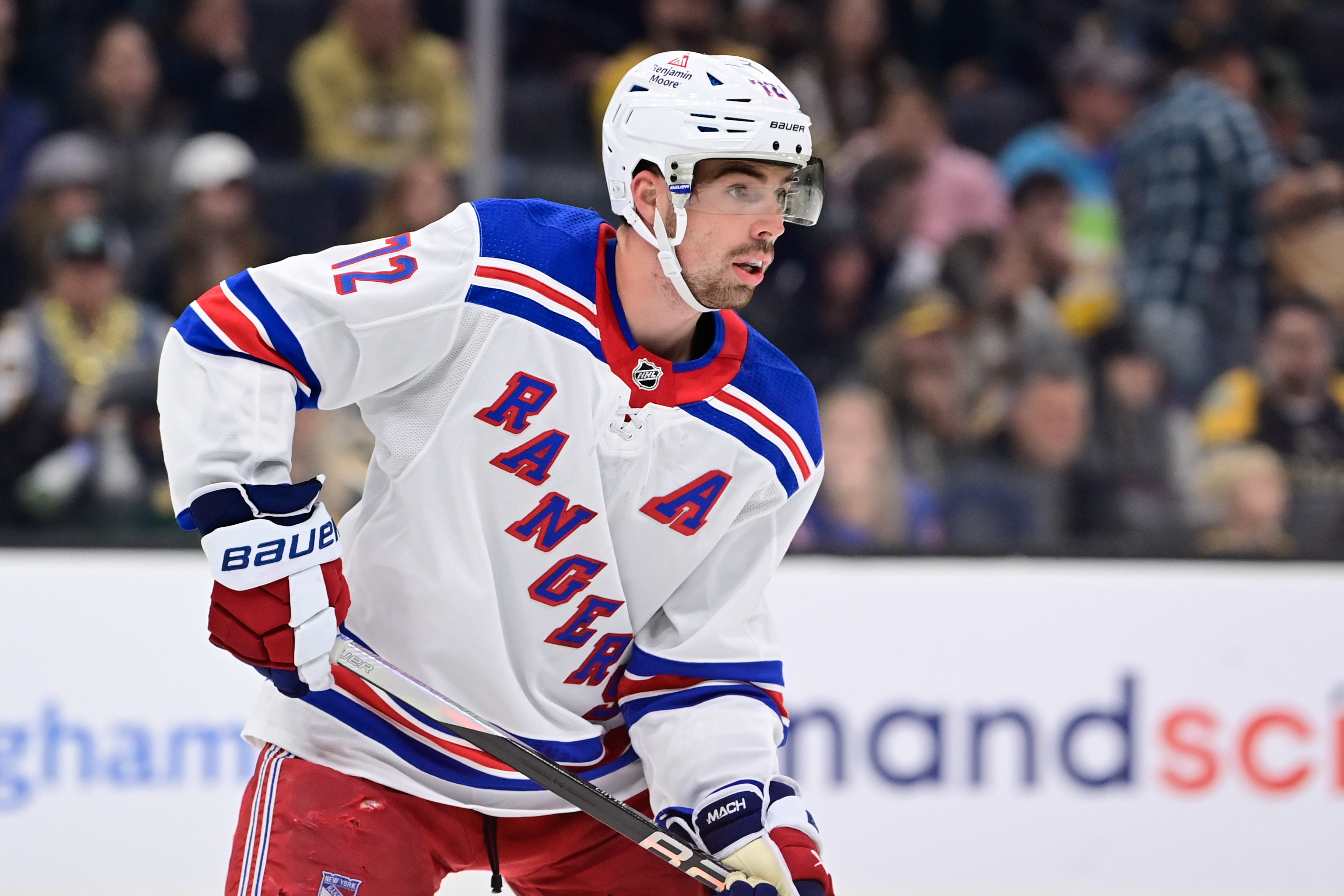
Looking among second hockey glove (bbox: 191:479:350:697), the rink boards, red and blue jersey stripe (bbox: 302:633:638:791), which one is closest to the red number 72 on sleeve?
second hockey glove (bbox: 191:479:350:697)

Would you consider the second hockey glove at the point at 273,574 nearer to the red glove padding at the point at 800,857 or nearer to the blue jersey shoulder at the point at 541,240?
the blue jersey shoulder at the point at 541,240

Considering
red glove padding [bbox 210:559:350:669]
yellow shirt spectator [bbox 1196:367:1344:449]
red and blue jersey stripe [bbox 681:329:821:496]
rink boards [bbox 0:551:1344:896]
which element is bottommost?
rink boards [bbox 0:551:1344:896]

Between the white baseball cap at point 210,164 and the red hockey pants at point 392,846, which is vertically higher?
the white baseball cap at point 210,164

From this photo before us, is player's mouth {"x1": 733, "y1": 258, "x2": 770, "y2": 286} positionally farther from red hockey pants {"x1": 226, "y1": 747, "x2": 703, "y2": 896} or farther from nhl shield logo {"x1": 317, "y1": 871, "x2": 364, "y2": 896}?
nhl shield logo {"x1": 317, "y1": 871, "x2": 364, "y2": 896}

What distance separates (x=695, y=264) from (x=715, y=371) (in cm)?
15

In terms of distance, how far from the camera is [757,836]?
214 cm

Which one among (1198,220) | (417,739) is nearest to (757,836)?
(417,739)

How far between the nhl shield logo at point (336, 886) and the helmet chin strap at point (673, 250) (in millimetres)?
824

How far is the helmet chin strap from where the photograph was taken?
2.06 m

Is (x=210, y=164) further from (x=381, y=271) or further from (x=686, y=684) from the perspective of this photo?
(x=686, y=684)

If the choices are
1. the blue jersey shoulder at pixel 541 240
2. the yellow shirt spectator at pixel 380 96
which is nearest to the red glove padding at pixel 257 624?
the blue jersey shoulder at pixel 541 240

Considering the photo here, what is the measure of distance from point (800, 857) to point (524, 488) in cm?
61

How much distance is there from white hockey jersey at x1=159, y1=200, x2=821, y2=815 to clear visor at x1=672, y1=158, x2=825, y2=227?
6.2 inches

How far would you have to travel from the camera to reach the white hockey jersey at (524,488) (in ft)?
6.51
